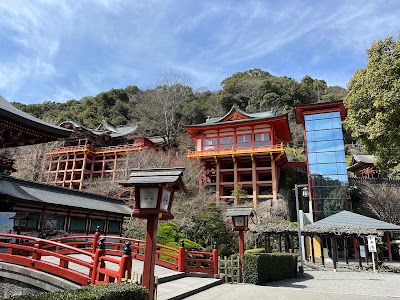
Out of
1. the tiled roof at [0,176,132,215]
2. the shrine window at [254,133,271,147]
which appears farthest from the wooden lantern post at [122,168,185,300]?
the shrine window at [254,133,271,147]

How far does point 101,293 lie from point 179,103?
41.6 m

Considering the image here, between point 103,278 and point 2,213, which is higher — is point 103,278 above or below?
below

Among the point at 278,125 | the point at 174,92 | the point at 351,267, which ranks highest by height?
the point at 174,92

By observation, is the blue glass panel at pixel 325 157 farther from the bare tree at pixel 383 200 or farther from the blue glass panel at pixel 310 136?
the bare tree at pixel 383 200

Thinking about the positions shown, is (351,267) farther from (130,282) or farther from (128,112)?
(128,112)

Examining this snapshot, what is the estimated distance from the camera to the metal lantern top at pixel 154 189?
604 centimetres

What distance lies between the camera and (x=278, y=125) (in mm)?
32188

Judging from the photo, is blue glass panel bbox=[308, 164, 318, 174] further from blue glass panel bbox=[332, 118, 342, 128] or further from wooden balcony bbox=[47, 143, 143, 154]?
wooden balcony bbox=[47, 143, 143, 154]

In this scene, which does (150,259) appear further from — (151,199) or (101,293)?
(101,293)

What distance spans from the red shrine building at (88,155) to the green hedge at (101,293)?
3140cm

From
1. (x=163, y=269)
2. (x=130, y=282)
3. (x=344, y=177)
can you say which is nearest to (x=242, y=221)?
(x=163, y=269)

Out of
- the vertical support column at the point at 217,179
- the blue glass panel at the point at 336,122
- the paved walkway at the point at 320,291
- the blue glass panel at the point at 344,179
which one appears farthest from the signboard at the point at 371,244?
the vertical support column at the point at 217,179

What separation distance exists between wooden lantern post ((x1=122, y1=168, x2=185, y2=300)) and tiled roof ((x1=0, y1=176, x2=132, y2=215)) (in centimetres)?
950

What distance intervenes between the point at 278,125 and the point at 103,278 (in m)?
27.9
